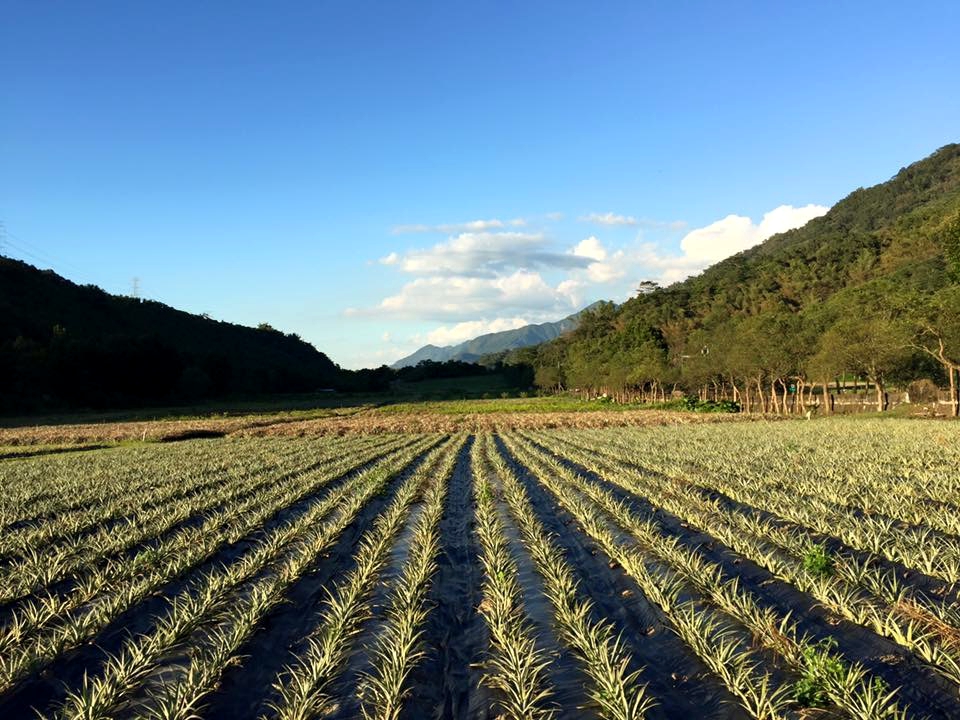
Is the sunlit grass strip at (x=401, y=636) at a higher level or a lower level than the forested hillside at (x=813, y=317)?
lower

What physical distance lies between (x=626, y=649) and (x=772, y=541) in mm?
4826

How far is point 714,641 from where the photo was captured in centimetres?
616

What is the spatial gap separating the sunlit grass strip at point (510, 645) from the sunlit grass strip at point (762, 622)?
2312mm

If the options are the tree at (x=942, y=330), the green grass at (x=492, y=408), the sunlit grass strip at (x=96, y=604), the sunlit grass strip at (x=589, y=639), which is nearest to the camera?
the sunlit grass strip at (x=589, y=639)

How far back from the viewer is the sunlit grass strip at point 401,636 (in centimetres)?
527

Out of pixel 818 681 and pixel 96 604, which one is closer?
pixel 818 681

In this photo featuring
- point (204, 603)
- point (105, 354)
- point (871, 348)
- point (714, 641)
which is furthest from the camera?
point (105, 354)

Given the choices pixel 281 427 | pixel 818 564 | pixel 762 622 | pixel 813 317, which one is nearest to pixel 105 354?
pixel 281 427

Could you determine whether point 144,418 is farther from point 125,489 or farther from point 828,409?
point 828,409

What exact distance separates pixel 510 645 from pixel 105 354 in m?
88.7

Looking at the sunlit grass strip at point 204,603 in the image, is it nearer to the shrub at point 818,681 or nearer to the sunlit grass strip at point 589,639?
the sunlit grass strip at point 589,639

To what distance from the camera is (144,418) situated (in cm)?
5825

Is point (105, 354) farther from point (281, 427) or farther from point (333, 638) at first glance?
point (333, 638)

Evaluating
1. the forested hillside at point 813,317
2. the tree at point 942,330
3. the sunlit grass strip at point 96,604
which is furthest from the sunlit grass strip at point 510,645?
the forested hillside at point 813,317
